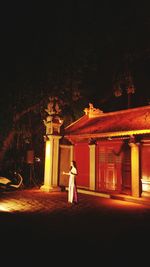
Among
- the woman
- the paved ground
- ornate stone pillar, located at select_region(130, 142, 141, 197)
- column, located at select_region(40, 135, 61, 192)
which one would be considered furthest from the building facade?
the woman

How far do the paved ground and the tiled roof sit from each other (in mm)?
3270

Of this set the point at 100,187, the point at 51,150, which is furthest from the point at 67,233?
the point at 51,150

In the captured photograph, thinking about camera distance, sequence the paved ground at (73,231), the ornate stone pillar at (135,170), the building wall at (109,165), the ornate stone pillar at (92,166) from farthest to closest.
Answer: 1. the ornate stone pillar at (92,166)
2. the building wall at (109,165)
3. the ornate stone pillar at (135,170)
4. the paved ground at (73,231)

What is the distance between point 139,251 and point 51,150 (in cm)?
980

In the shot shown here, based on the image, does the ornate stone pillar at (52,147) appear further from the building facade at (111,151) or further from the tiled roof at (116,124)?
the tiled roof at (116,124)

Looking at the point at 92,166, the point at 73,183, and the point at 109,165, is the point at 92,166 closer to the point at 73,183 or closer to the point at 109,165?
the point at 109,165

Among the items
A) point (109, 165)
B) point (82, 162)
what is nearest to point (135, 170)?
point (109, 165)

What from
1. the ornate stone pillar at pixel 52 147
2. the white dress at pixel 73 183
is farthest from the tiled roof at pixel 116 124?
the white dress at pixel 73 183

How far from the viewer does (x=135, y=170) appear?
11.9 metres

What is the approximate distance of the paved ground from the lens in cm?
524

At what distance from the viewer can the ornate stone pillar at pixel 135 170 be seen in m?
11.8

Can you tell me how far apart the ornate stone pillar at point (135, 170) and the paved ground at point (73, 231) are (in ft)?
2.58

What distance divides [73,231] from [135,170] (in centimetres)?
575

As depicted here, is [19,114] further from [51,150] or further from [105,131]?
[105,131]
